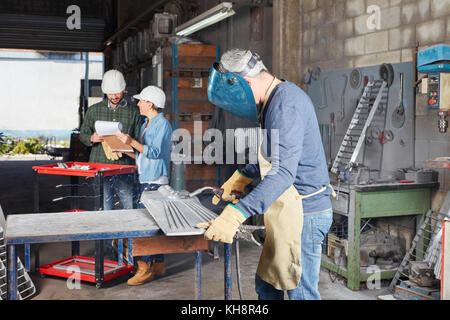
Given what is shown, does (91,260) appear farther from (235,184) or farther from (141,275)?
(235,184)

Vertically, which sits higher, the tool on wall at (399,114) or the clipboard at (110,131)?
the tool on wall at (399,114)

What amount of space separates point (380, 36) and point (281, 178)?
3.28m

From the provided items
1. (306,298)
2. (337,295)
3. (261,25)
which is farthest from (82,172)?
(261,25)

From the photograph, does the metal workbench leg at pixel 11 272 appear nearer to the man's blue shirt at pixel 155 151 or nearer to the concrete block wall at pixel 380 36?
the man's blue shirt at pixel 155 151

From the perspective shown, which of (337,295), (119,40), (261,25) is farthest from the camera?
(119,40)

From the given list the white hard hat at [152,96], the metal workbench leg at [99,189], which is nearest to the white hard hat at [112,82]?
the white hard hat at [152,96]

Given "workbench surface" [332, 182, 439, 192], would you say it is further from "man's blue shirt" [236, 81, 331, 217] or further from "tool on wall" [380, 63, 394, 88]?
"man's blue shirt" [236, 81, 331, 217]

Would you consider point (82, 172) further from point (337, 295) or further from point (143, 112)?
point (337, 295)

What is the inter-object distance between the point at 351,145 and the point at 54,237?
3463mm

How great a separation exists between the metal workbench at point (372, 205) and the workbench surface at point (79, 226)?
2.05 meters

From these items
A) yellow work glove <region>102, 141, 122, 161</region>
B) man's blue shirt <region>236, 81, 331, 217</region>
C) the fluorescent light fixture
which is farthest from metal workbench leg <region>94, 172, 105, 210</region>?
the fluorescent light fixture

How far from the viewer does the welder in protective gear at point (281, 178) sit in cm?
235

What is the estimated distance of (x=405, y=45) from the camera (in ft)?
→ 15.8

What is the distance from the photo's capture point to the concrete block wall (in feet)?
14.7
